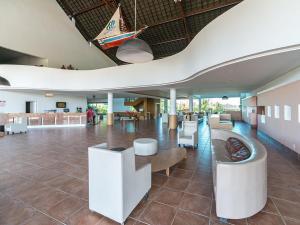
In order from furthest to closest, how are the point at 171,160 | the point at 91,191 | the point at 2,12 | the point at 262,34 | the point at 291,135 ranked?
the point at 2,12 → the point at 291,135 → the point at 262,34 → the point at 171,160 → the point at 91,191

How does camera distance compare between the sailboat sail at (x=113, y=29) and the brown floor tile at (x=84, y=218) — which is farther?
the sailboat sail at (x=113, y=29)

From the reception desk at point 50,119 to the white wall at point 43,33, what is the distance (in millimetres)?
4033

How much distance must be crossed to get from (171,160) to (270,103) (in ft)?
20.4

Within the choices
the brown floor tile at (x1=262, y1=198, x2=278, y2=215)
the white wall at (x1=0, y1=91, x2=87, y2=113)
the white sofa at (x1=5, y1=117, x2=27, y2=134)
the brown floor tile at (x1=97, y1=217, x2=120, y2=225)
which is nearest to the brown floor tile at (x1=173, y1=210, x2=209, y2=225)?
the brown floor tile at (x1=97, y1=217, x2=120, y2=225)

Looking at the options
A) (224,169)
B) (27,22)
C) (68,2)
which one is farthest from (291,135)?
(27,22)

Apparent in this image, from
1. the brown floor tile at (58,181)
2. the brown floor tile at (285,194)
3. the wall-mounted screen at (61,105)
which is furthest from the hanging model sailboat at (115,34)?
Answer: the wall-mounted screen at (61,105)

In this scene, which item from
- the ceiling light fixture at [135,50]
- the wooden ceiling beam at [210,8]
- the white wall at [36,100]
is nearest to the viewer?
the ceiling light fixture at [135,50]

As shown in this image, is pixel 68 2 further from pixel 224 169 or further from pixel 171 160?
pixel 224 169

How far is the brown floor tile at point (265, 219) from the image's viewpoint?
6.16ft

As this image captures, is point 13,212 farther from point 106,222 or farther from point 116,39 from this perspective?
point 116,39

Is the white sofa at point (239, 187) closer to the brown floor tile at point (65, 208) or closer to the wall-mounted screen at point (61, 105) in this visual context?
the brown floor tile at point (65, 208)

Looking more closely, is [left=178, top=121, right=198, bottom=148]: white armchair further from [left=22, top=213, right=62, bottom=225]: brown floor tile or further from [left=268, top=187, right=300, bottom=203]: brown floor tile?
[left=22, top=213, right=62, bottom=225]: brown floor tile

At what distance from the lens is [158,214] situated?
2.04 meters

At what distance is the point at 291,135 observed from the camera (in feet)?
15.7
